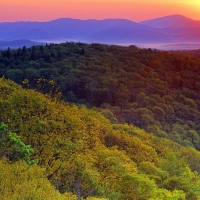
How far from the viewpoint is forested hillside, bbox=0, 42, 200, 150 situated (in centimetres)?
8453

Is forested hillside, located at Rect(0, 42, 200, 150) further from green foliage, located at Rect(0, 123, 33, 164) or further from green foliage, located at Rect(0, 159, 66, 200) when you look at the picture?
green foliage, located at Rect(0, 159, 66, 200)

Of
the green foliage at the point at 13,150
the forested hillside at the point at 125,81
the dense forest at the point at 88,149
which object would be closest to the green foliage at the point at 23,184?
the dense forest at the point at 88,149

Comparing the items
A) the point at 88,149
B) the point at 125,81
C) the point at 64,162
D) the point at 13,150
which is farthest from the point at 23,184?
the point at 125,81

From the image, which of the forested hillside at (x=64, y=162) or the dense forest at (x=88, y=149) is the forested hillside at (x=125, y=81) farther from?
the forested hillside at (x=64, y=162)

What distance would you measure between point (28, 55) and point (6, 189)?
351 ft

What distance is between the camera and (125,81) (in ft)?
364

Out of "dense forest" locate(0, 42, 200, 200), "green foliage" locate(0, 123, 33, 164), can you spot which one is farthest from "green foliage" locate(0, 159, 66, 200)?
"green foliage" locate(0, 123, 33, 164)

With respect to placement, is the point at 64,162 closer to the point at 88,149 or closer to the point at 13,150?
the point at 88,149

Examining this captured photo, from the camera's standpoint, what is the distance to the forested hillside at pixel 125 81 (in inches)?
3328

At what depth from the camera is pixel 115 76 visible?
4547 inches

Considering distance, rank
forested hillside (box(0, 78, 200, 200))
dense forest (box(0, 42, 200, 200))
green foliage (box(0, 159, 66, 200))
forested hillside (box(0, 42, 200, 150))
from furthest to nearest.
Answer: forested hillside (box(0, 42, 200, 150)) → dense forest (box(0, 42, 200, 200)) → forested hillside (box(0, 78, 200, 200)) → green foliage (box(0, 159, 66, 200))

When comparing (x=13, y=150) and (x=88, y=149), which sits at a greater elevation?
(x=13, y=150)

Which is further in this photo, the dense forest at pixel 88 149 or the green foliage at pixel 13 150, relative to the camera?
the green foliage at pixel 13 150

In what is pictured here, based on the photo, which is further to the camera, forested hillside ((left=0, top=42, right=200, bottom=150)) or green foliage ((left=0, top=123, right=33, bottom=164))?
forested hillside ((left=0, top=42, right=200, bottom=150))
